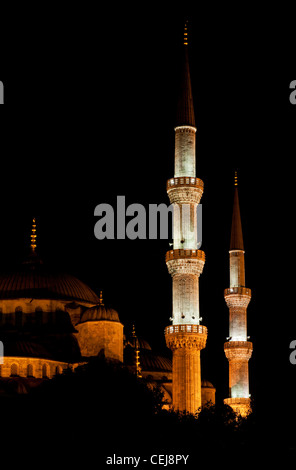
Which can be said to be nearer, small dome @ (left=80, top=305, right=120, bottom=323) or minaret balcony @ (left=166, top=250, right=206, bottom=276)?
minaret balcony @ (left=166, top=250, right=206, bottom=276)

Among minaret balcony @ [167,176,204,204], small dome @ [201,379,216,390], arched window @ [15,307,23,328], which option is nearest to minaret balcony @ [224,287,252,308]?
small dome @ [201,379,216,390]

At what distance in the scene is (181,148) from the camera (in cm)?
3447

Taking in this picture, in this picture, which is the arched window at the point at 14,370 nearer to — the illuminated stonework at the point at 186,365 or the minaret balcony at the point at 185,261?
the illuminated stonework at the point at 186,365

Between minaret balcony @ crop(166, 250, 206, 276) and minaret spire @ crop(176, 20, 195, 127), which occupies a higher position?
minaret spire @ crop(176, 20, 195, 127)

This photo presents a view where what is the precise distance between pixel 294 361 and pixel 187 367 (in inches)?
460

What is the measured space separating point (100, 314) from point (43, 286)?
5183 millimetres

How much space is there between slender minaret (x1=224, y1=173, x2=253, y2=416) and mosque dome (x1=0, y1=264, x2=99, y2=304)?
19.7 ft

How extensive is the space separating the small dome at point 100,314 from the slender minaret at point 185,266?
7100mm

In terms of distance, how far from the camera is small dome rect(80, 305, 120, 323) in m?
40.6

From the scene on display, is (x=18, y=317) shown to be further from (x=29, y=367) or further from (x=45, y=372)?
Answer: (x=29, y=367)

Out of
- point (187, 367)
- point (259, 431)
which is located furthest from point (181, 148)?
point (259, 431)

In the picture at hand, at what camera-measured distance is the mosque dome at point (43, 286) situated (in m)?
44.9

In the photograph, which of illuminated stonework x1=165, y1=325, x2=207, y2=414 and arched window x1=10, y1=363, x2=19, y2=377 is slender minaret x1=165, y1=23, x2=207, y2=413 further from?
arched window x1=10, y1=363, x2=19, y2=377

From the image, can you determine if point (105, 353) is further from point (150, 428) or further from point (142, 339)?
point (150, 428)
